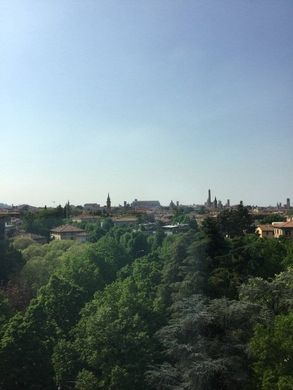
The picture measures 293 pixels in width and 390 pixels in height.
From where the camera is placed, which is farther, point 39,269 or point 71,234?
point 71,234

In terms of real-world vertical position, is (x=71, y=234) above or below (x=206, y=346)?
above

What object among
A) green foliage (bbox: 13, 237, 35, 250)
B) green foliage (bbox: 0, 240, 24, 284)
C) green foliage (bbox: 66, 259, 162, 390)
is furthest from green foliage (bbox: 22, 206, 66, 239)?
green foliage (bbox: 66, 259, 162, 390)

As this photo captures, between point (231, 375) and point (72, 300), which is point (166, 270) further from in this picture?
point (231, 375)

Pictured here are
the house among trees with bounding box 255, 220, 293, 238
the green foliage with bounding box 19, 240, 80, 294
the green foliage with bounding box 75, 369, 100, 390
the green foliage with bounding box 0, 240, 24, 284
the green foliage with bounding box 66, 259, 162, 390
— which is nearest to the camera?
the green foliage with bounding box 75, 369, 100, 390

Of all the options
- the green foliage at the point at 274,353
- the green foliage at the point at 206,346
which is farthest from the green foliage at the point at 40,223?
the green foliage at the point at 274,353

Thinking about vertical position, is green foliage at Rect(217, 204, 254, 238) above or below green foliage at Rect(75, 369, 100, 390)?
above

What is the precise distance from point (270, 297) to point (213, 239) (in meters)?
4.47

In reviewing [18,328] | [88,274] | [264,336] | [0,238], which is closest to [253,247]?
[88,274]

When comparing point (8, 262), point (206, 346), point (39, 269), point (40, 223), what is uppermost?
point (40, 223)

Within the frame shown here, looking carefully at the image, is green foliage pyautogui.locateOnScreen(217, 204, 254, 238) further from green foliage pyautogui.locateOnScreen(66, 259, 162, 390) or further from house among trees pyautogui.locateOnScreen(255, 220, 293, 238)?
green foliage pyautogui.locateOnScreen(66, 259, 162, 390)

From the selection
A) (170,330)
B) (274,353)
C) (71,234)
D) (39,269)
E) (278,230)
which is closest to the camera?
(274,353)

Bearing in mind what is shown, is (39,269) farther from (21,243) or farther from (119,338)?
(119,338)

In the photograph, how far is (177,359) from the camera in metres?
12.6

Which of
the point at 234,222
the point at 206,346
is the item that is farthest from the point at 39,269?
the point at 234,222
